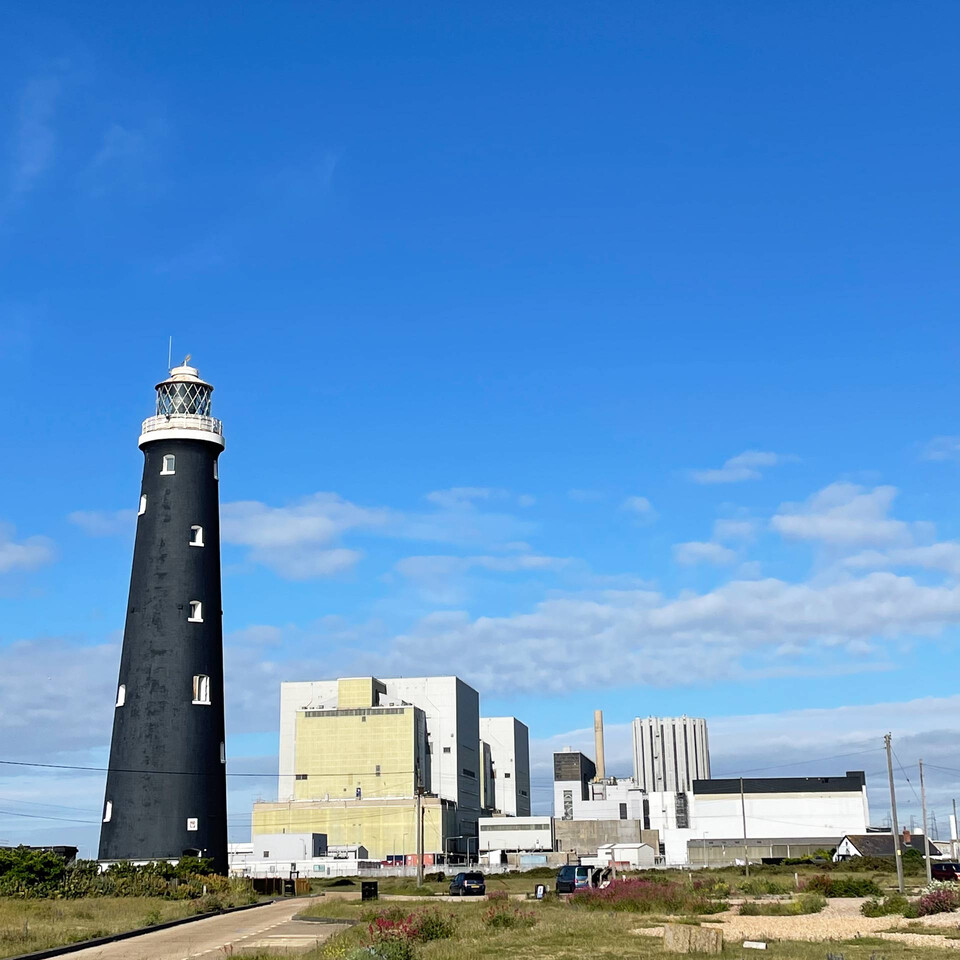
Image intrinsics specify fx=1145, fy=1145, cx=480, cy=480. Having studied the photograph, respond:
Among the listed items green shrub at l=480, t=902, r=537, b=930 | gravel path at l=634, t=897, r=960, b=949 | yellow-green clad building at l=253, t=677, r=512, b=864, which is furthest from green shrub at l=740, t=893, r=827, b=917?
yellow-green clad building at l=253, t=677, r=512, b=864

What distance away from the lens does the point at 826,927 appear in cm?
3625

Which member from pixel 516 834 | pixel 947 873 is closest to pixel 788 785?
pixel 516 834

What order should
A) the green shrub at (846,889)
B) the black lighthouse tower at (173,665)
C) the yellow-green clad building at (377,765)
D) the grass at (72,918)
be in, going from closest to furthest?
the grass at (72,918), the black lighthouse tower at (173,665), the green shrub at (846,889), the yellow-green clad building at (377,765)

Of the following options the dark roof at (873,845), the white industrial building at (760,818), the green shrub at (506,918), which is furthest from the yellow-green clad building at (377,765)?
the green shrub at (506,918)

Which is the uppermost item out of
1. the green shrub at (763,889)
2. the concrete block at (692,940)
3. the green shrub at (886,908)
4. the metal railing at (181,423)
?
the metal railing at (181,423)

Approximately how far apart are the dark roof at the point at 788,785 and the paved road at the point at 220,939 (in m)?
120

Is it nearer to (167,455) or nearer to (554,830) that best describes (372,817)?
(554,830)

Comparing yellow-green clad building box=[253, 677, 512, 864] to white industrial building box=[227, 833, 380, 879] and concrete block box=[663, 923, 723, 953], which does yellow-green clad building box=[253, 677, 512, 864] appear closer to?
white industrial building box=[227, 833, 380, 879]

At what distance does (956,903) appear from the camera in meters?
44.8

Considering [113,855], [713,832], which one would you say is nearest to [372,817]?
[713,832]

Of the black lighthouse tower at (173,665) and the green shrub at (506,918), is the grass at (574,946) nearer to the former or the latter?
the green shrub at (506,918)

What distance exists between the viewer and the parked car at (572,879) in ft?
195

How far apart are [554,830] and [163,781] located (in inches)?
4705

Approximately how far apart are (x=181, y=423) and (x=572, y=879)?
104 feet
